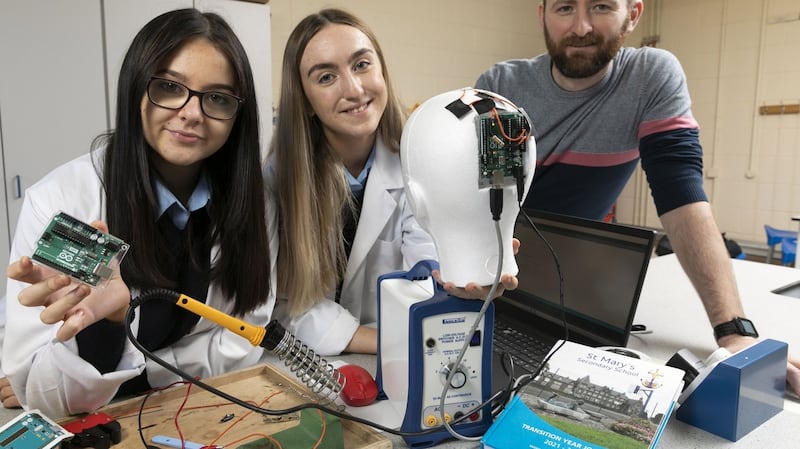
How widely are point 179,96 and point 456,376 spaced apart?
686 mm

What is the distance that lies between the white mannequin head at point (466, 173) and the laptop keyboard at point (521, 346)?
0.29 metres

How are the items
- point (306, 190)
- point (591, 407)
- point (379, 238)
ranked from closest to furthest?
1. point (591, 407)
2. point (306, 190)
3. point (379, 238)

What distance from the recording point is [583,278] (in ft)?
3.70

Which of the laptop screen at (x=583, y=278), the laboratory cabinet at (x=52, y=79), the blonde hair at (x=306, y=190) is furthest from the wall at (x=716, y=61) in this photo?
the laptop screen at (x=583, y=278)

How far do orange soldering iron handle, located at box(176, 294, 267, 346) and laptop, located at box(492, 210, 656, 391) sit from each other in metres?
0.42

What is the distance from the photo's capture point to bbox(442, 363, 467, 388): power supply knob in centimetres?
84

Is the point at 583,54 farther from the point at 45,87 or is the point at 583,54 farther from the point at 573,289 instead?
the point at 45,87

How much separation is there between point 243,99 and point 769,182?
450cm

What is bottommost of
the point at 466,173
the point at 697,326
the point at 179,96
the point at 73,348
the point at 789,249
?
the point at 789,249

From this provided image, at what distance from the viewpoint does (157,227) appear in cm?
104

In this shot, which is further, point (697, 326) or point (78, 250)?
point (697, 326)

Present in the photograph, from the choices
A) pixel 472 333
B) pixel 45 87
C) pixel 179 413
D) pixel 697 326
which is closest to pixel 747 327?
pixel 697 326

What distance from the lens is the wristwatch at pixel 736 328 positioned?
3.55 ft

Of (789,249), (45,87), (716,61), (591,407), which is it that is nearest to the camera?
(591,407)
